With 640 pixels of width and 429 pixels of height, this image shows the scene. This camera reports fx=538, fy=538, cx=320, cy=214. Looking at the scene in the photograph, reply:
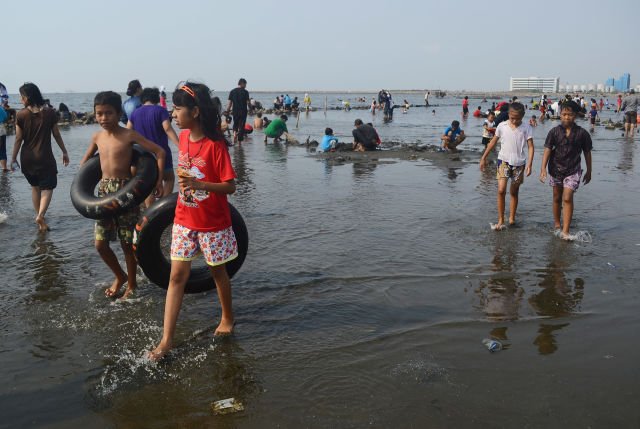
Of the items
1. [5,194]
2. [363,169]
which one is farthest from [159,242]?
[363,169]

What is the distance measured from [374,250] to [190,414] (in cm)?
348

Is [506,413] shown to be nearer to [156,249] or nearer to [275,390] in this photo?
[275,390]

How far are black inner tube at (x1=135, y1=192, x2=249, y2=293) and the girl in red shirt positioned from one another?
0.37 m

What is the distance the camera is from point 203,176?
3.62m

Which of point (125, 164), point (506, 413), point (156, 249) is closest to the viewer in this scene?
point (506, 413)

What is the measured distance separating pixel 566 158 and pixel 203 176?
5027 mm

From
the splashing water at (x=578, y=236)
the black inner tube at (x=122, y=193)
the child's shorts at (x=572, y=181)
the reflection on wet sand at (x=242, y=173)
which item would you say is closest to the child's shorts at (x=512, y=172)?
the child's shorts at (x=572, y=181)

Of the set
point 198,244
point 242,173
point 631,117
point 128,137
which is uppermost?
point 631,117

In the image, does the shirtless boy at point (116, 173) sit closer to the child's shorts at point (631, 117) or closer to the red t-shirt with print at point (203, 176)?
the red t-shirt with print at point (203, 176)

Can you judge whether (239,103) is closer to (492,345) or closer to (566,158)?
(566,158)

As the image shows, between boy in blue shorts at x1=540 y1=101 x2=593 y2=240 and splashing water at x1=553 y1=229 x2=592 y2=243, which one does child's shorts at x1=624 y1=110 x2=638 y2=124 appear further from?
splashing water at x1=553 y1=229 x2=592 y2=243

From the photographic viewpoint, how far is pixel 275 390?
3266 mm

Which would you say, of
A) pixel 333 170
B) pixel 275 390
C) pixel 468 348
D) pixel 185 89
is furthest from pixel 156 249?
pixel 333 170

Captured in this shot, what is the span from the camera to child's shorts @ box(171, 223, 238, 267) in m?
3.69
